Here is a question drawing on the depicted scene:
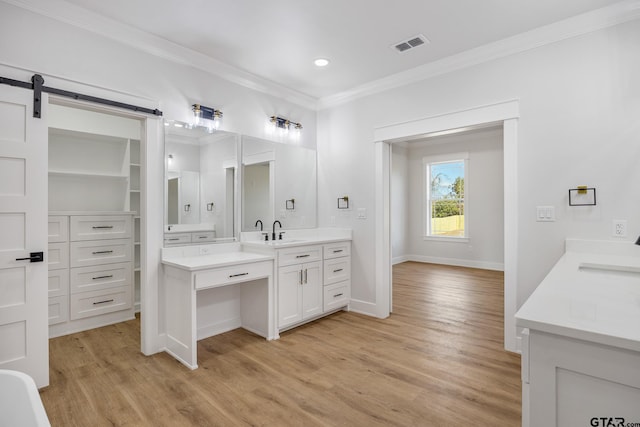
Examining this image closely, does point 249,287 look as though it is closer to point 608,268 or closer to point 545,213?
point 545,213

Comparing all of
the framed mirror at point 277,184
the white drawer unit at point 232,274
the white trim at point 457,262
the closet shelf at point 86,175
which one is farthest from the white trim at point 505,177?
the white trim at point 457,262

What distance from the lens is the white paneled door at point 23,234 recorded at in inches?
86.2

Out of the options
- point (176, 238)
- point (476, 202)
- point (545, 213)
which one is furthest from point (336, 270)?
point (476, 202)

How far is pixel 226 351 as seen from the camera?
2957 millimetres

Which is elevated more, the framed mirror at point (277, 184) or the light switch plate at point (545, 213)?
the framed mirror at point (277, 184)

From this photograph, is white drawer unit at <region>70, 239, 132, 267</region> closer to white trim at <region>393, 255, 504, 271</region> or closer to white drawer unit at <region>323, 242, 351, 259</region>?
white drawer unit at <region>323, 242, 351, 259</region>

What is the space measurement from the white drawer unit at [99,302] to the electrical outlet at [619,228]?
4.73 m

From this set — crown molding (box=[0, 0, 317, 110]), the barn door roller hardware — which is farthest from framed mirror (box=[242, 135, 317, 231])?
the barn door roller hardware

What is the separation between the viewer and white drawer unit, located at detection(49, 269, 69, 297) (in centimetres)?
338

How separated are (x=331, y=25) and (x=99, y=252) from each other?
11.1ft

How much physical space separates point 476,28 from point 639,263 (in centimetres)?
208

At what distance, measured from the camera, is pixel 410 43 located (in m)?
2.98

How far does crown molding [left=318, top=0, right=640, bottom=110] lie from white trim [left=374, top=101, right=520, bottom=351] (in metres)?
0.45

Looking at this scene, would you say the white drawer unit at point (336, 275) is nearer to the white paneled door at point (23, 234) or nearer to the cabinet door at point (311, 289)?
the cabinet door at point (311, 289)
